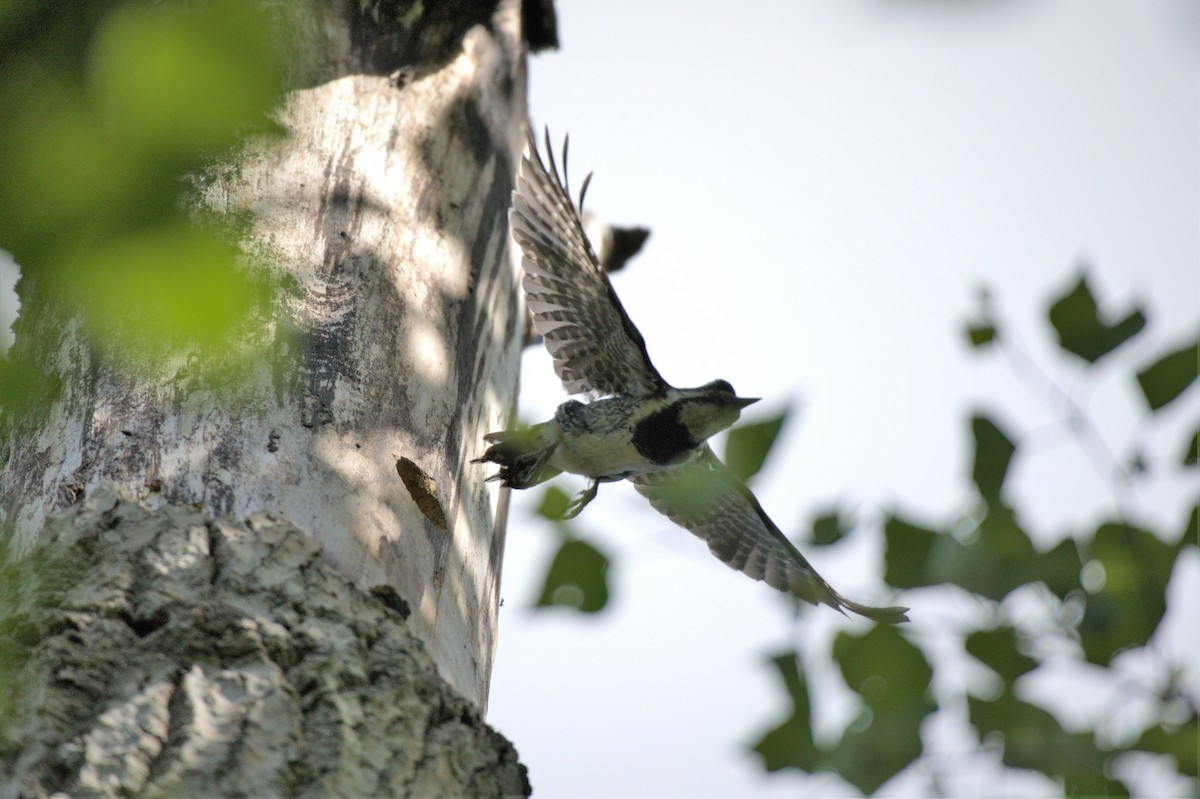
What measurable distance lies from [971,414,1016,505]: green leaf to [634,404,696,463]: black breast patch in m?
2.36

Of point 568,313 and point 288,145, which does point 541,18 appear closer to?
point 568,313

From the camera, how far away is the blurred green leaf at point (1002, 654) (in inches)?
50.9

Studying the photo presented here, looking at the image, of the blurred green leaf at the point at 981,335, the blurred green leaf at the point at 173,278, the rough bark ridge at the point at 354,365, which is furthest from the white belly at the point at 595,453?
the blurred green leaf at the point at 173,278

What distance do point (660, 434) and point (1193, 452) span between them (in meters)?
2.34

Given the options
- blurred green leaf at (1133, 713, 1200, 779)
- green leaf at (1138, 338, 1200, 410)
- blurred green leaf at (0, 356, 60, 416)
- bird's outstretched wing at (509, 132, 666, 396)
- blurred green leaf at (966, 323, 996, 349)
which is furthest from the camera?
bird's outstretched wing at (509, 132, 666, 396)

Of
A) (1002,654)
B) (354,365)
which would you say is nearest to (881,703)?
(1002,654)

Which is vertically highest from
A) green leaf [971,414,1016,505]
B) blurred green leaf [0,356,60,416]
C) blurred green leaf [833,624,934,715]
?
green leaf [971,414,1016,505]

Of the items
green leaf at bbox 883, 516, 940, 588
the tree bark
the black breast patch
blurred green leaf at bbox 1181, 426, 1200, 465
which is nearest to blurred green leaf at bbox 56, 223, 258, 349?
the tree bark

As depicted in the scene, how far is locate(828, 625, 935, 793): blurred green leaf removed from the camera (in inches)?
48.6

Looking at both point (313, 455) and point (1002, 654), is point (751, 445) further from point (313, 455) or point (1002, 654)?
point (313, 455)

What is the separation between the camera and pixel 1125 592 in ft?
4.25

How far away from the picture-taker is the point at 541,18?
375cm

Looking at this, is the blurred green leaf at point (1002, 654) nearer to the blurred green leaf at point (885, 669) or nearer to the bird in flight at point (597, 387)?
the blurred green leaf at point (885, 669)

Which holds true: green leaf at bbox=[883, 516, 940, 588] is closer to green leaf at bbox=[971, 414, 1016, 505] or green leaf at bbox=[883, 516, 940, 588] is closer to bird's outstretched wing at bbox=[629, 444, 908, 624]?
green leaf at bbox=[971, 414, 1016, 505]
